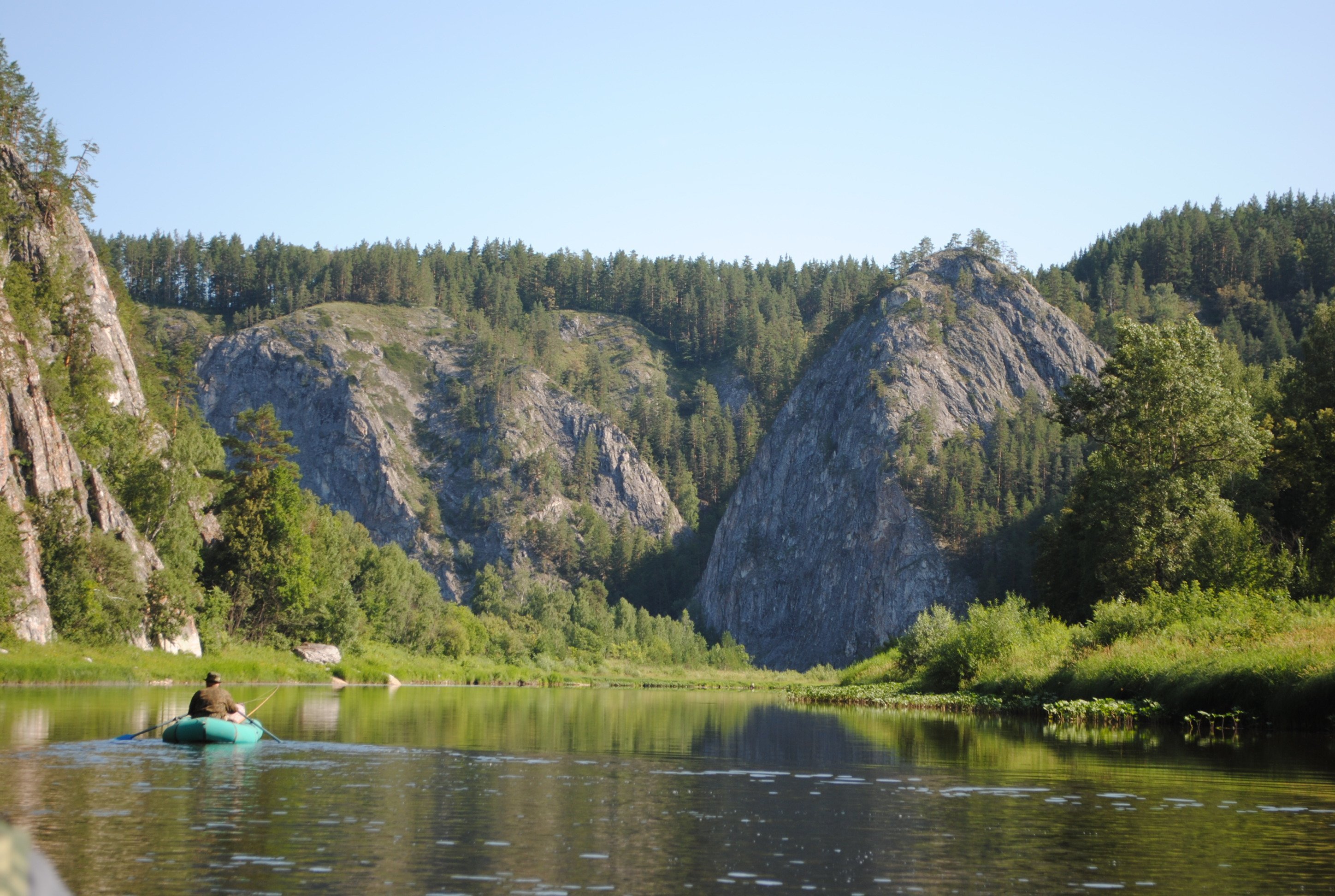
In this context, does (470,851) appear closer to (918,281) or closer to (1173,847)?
(1173,847)

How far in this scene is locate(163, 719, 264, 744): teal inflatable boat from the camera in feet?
96.7

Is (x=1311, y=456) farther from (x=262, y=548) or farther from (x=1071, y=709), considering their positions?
(x=262, y=548)

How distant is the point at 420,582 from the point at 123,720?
299ft

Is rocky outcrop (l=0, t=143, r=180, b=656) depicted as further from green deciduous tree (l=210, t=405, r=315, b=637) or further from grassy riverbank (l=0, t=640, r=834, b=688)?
green deciduous tree (l=210, t=405, r=315, b=637)

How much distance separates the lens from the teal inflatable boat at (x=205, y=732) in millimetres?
29469

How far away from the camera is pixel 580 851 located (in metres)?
15.5

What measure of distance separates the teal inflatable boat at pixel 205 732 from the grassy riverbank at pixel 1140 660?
93.4ft

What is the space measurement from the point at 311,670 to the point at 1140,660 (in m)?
59.8

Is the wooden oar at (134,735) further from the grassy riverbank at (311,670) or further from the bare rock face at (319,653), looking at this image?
the bare rock face at (319,653)

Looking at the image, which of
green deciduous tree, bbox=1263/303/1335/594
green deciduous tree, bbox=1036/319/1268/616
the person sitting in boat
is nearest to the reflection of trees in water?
the person sitting in boat

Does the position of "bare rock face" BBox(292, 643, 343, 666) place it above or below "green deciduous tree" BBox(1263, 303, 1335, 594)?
below

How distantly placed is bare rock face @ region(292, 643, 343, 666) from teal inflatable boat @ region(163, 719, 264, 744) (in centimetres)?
6196

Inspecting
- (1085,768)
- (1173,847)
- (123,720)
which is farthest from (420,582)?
(1173,847)

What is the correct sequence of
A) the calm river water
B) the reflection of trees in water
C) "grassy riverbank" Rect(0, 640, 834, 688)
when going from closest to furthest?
the calm river water, the reflection of trees in water, "grassy riverbank" Rect(0, 640, 834, 688)
